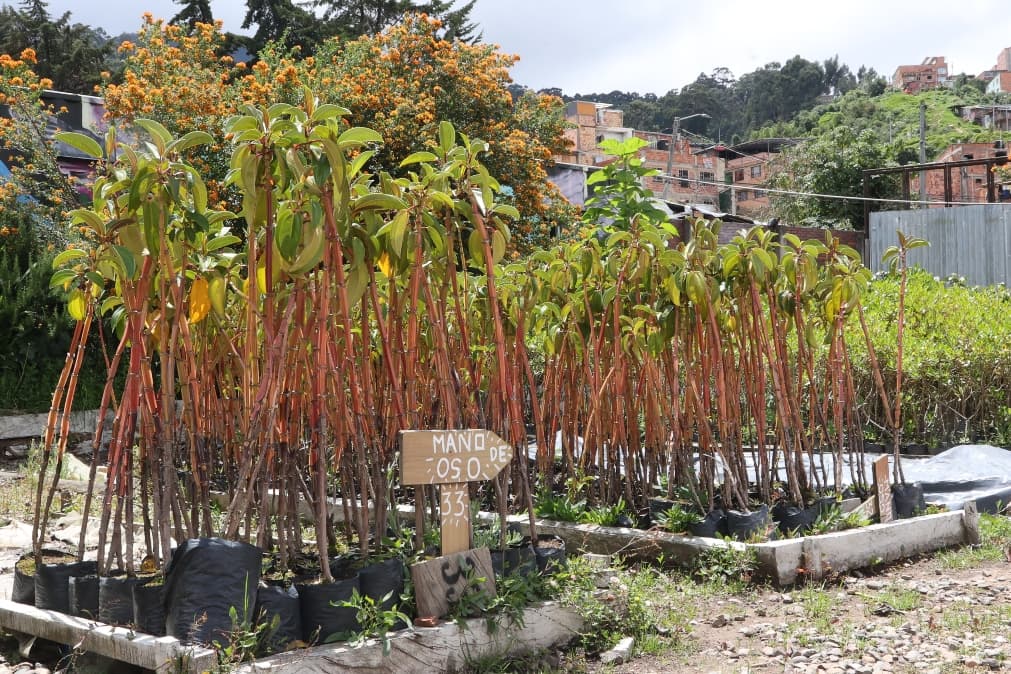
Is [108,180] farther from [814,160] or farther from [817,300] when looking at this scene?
[814,160]

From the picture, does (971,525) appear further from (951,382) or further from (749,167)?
(749,167)

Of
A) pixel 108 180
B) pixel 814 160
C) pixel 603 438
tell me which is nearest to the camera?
pixel 108 180

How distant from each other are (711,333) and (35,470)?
15.4 feet

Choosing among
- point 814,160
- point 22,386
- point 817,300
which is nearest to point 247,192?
point 817,300

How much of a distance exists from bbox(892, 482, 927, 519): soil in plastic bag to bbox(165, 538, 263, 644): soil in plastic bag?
3621 millimetres

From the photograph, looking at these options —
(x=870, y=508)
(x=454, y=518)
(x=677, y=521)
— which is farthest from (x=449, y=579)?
(x=870, y=508)

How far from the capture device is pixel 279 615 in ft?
8.54

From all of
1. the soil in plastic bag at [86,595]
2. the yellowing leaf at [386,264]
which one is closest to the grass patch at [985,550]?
the yellowing leaf at [386,264]

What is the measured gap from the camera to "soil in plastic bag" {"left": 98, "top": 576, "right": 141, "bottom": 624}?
268 cm

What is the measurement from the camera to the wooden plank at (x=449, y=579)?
284 centimetres

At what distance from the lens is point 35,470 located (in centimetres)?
→ 625

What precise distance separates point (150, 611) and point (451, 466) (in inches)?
38.8

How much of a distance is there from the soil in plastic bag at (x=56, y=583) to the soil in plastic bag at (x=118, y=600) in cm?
24

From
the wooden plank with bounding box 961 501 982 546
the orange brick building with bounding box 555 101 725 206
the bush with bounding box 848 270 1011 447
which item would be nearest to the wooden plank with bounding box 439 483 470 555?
the wooden plank with bounding box 961 501 982 546
